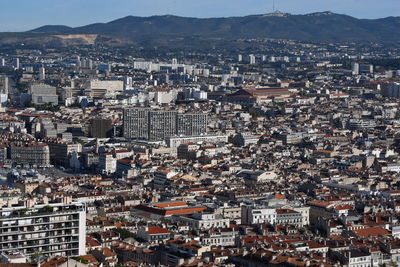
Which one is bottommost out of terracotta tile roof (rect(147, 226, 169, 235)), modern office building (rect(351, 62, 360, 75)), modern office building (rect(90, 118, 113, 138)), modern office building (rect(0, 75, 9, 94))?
modern office building (rect(351, 62, 360, 75))

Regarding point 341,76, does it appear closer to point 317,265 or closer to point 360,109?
point 360,109

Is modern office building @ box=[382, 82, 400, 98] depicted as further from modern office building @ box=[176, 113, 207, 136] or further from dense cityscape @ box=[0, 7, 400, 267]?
modern office building @ box=[176, 113, 207, 136]

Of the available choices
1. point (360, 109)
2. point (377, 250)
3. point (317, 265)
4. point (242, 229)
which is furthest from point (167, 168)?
point (360, 109)

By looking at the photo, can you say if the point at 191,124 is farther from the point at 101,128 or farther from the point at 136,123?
the point at 101,128

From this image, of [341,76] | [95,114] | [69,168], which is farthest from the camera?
[341,76]

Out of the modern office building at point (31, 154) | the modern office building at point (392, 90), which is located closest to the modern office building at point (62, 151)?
the modern office building at point (31, 154)

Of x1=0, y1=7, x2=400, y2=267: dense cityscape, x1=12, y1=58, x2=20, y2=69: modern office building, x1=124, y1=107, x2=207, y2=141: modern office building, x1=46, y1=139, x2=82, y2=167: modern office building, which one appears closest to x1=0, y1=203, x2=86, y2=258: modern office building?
x1=0, y1=7, x2=400, y2=267: dense cityscape

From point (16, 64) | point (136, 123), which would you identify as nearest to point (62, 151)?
point (136, 123)
